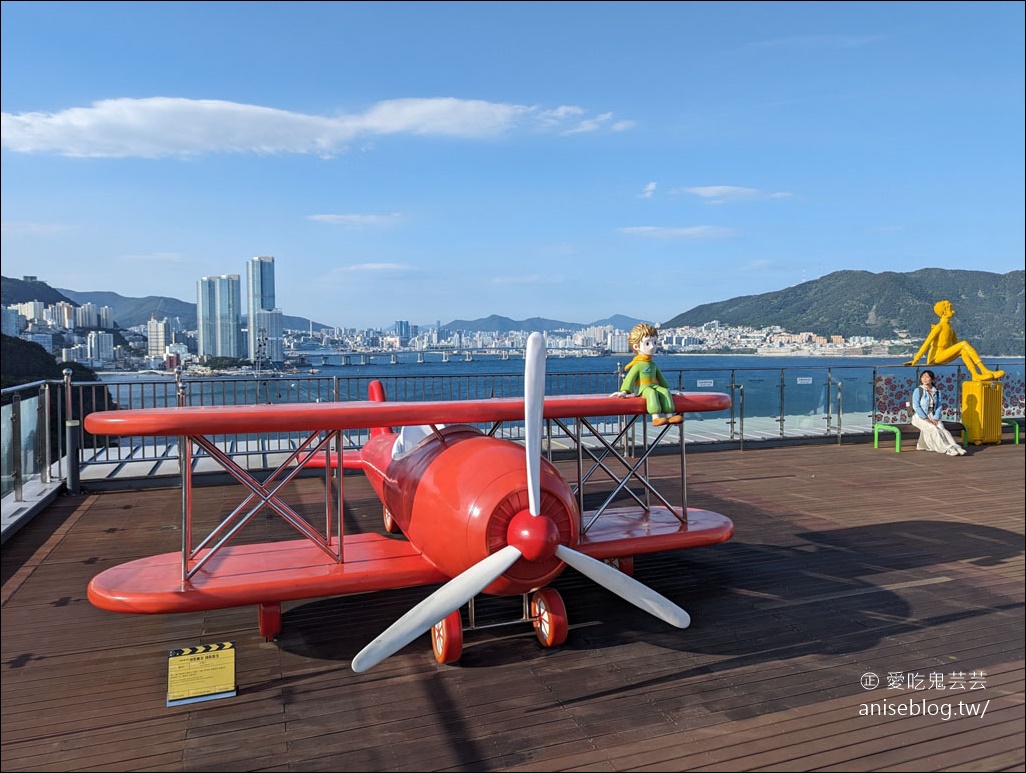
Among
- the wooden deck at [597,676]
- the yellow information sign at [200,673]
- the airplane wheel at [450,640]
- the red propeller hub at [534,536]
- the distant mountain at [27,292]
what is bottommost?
the wooden deck at [597,676]

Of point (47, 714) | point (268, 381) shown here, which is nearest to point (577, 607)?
point (47, 714)

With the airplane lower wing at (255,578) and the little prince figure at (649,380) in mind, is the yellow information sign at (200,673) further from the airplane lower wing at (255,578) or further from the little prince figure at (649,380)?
the little prince figure at (649,380)

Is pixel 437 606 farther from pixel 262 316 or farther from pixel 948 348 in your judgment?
pixel 262 316

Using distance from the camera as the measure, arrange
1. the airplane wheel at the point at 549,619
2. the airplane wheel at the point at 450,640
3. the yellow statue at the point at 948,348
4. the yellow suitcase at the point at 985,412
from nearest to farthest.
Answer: the airplane wheel at the point at 450,640 → the airplane wheel at the point at 549,619 → the yellow statue at the point at 948,348 → the yellow suitcase at the point at 985,412

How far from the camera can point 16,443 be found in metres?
8.24

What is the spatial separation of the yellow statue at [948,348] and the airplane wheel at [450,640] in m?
13.4

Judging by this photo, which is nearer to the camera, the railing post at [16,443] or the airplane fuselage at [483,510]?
the airplane fuselage at [483,510]

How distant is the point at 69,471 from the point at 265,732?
756 cm

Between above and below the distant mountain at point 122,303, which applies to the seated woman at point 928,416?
below

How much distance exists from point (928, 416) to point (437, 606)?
42.7 ft

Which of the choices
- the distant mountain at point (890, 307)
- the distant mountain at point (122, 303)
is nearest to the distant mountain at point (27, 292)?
the distant mountain at point (122, 303)

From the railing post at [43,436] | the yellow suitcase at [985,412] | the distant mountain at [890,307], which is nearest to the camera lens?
the railing post at [43,436]

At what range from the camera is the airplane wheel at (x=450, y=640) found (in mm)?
4305

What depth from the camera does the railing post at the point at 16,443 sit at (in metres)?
8.12
